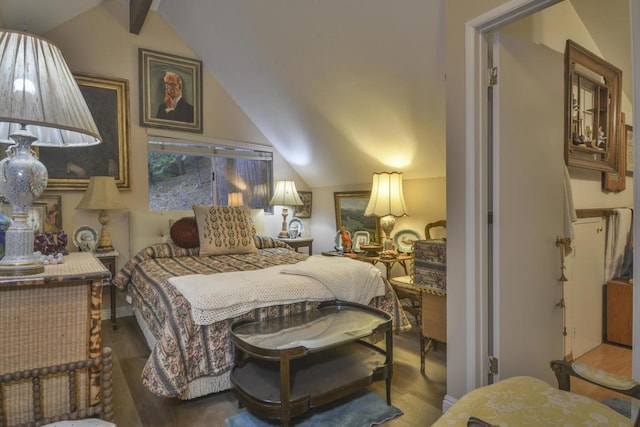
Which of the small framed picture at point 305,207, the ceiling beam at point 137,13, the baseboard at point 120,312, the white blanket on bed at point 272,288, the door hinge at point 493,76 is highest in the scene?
the ceiling beam at point 137,13

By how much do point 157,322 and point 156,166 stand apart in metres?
2.33

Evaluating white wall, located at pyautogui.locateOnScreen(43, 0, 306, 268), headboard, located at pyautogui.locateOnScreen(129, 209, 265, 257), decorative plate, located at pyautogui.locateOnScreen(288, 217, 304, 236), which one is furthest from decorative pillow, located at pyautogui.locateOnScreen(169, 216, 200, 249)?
decorative plate, located at pyautogui.locateOnScreen(288, 217, 304, 236)

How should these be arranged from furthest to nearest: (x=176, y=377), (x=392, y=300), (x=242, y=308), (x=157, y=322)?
(x=392, y=300) < (x=157, y=322) < (x=242, y=308) < (x=176, y=377)

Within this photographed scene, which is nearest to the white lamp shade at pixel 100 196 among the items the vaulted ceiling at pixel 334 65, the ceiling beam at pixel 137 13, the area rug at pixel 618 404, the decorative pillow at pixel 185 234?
the decorative pillow at pixel 185 234

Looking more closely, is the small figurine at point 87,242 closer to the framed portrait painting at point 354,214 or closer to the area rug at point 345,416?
the area rug at point 345,416

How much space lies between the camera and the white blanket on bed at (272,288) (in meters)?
1.99

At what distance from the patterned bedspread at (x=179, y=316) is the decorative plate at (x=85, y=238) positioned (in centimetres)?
45

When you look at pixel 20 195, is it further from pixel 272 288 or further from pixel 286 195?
pixel 286 195

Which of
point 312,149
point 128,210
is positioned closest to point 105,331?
point 128,210

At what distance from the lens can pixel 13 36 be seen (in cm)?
110

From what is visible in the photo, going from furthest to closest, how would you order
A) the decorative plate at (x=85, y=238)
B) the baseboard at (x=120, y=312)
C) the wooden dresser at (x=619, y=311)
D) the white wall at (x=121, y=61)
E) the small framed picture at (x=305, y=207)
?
the small framed picture at (x=305, y=207), the baseboard at (x=120, y=312), the white wall at (x=121, y=61), the decorative plate at (x=85, y=238), the wooden dresser at (x=619, y=311)

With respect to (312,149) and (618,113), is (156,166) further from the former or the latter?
(618,113)

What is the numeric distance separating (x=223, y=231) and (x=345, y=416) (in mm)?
2071

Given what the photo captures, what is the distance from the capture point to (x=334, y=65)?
3.10 metres
